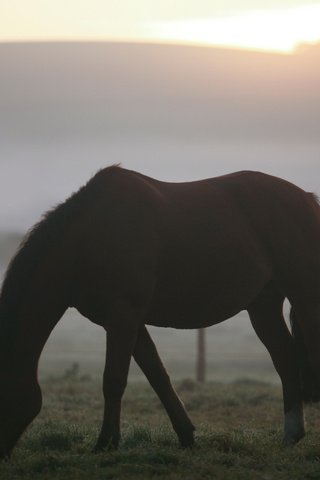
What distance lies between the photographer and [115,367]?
7.52m

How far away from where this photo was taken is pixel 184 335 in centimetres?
8912

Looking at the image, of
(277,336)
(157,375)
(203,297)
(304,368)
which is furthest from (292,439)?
(203,297)

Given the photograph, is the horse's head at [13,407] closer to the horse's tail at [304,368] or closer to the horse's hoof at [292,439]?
the horse's hoof at [292,439]

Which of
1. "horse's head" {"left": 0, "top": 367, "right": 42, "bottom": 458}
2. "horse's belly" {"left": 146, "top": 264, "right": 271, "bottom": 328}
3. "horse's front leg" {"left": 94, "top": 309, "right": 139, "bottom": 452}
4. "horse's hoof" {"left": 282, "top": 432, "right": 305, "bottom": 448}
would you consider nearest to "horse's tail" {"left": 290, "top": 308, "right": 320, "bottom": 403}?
"horse's hoof" {"left": 282, "top": 432, "right": 305, "bottom": 448}

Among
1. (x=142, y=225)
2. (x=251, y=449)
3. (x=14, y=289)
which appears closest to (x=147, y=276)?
(x=142, y=225)

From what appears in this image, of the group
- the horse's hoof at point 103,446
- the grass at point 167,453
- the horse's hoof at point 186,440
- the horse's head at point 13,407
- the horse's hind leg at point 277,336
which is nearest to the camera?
the grass at point 167,453

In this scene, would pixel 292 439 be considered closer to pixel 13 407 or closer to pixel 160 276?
pixel 160 276

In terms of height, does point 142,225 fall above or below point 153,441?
above

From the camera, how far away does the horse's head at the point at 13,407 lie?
723cm

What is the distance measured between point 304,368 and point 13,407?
9.62 feet

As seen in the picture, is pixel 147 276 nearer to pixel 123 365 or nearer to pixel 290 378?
pixel 123 365

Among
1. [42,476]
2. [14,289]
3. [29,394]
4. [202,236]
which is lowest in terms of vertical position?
[42,476]

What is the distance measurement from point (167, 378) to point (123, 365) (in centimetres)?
79

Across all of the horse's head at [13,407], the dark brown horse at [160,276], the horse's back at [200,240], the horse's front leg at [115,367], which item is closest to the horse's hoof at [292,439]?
the dark brown horse at [160,276]
